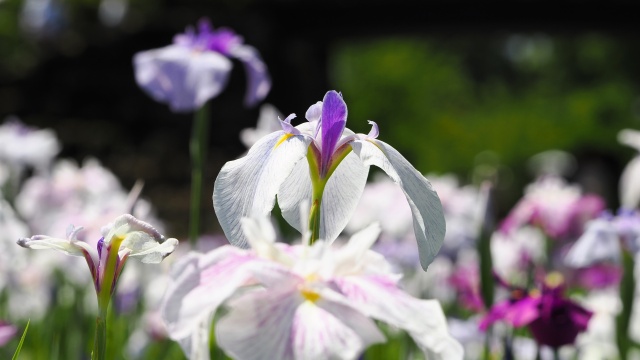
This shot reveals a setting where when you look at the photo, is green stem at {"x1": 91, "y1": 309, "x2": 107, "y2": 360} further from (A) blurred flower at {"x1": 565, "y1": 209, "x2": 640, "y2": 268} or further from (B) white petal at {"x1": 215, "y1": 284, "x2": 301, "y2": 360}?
(A) blurred flower at {"x1": 565, "y1": 209, "x2": 640, "y2": 268}

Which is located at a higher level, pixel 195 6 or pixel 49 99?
pixel 195 6

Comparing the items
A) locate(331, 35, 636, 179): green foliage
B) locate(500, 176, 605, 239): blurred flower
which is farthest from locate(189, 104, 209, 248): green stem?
locate(331, 35, 636, 179): green foliage

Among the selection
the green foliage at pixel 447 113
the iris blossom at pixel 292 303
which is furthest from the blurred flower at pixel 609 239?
the green foliage at pixel 447 113

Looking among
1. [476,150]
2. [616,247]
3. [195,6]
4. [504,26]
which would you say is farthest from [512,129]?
[616,247]

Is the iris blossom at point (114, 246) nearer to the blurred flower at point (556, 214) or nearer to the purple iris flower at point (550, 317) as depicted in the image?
the purple iris flower at point (550, 317)

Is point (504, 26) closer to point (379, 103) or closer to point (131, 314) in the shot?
point (379, 103)

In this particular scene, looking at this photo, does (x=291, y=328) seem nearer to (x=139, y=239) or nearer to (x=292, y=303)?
(x=292, y=303)
